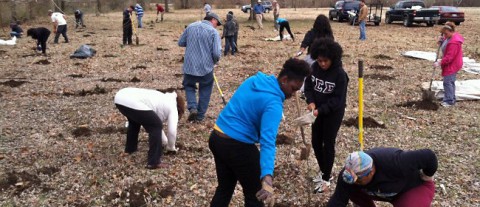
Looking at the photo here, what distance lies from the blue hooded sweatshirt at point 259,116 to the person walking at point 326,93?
3.68 ft

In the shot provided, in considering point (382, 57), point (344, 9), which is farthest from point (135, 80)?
point (344, 9)

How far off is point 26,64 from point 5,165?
817cm

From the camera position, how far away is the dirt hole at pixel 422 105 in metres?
7.45

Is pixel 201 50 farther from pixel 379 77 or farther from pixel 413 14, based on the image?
pixel 413 14

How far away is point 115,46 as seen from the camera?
16000 mm

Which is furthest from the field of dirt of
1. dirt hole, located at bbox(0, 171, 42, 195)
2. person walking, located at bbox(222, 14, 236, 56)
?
person walking, located at bbox(222, 14, 236, 56)

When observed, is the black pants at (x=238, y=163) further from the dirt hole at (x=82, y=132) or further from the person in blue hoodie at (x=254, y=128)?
the dirt hole at (x=82, y=132)

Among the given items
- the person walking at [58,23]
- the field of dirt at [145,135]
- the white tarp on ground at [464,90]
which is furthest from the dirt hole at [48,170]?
the person walking at [58,23]

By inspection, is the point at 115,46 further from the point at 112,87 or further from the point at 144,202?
the point at 144,202

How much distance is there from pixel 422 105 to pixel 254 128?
19.0 ft

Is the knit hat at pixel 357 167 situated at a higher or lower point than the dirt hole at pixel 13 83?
higher

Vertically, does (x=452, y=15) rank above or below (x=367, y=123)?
above

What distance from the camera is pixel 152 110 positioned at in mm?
4473

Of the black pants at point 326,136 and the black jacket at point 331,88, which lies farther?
the black pants at point 326,136
